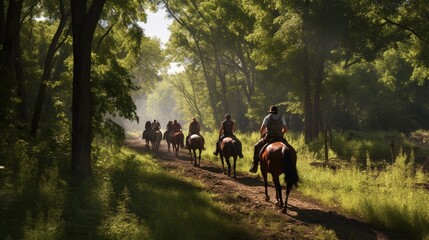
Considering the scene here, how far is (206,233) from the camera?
24.3 feet

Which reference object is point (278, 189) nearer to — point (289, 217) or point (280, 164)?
point (280, 164)

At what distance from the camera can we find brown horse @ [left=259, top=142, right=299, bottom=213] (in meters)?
9.48

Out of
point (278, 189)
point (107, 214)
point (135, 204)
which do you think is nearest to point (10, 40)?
point (135, 204)

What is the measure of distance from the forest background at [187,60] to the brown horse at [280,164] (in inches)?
200

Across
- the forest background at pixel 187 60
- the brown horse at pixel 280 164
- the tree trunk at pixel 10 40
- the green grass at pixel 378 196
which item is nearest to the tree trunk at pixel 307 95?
the forest background at pixel 187 60

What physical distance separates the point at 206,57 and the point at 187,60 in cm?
417

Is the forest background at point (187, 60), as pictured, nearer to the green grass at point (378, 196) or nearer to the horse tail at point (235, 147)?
the horse tail at point (235, 147)

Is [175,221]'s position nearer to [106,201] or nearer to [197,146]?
[106,201]

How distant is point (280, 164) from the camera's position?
9875mm

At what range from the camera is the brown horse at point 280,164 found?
9.48 m

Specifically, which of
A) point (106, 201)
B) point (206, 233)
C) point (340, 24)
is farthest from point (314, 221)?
point (340, 24)

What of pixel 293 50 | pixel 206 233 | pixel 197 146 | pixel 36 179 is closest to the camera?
pixel 206 233

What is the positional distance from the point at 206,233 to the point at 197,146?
38.7 ft

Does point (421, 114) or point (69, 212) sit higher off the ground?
point (421, 114)
